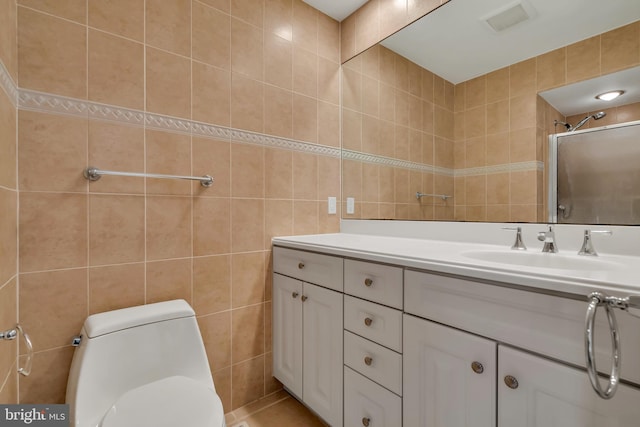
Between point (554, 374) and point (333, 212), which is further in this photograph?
point (333, 212)

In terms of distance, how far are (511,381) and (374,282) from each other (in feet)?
1.56

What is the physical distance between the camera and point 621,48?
104 centimetres

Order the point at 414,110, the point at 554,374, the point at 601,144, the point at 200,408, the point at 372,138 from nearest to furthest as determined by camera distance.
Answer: the point at 554,374 → the point at 200,408 → the point at 601,144 → the point at 414,110 → the point at 372,138

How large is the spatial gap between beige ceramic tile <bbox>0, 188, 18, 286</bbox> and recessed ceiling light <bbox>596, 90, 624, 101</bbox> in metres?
2.00

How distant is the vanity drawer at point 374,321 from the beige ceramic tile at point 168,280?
0.76 meters

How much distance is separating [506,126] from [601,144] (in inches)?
13.3

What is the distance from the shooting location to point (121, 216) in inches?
48.2

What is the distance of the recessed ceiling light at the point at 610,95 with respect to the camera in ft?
3.43

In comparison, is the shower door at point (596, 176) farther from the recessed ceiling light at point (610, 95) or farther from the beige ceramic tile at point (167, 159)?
the beige ceramic tile at point (167, 159)

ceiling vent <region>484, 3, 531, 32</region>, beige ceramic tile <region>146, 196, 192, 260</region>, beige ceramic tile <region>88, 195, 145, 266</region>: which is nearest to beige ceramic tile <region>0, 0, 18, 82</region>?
beige ceramic tile <region>88, 195, 145, 266</region>

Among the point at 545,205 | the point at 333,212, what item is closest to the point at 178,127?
the point at 333,212

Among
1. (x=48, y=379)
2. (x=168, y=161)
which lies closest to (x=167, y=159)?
(x=168, y=161)

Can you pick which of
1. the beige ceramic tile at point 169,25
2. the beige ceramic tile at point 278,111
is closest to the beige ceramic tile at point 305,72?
the beige ceramic tile at point 278,111

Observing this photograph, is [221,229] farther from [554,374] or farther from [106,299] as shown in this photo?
[554,374]
